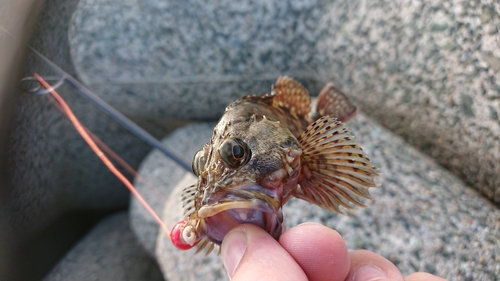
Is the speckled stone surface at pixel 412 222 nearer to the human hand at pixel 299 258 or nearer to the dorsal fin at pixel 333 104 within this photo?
the human hand at pixel 299 258

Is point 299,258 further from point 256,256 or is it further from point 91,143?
point 91,143

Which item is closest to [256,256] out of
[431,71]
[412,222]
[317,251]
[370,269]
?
[317,251]

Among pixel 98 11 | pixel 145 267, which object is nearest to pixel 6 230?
pixel 145 267

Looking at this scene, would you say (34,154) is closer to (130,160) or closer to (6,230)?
(6,230)

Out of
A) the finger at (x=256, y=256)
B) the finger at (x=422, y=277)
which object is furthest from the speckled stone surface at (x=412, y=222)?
the finger at (x=256, y=256)

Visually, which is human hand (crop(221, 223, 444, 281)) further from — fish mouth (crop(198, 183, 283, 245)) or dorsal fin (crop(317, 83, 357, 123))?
dorsal fin (crop(317, 83, 357, 123))

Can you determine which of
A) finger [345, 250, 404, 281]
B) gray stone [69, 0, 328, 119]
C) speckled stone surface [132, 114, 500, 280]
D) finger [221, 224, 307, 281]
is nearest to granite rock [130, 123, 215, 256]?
gray stone [69, 0, 328, 119]
